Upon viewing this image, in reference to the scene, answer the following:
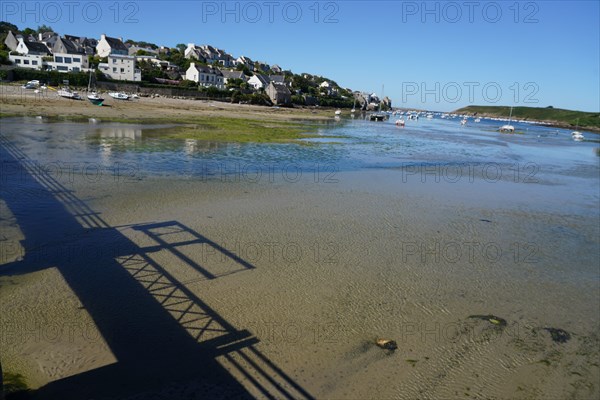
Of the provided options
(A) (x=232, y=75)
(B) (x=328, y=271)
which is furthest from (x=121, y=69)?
(B) (x=328, y=271)

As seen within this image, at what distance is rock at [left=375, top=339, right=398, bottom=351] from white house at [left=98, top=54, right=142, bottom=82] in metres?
A: 75.0

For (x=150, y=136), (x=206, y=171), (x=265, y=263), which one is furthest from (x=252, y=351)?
(x=150, y=136)

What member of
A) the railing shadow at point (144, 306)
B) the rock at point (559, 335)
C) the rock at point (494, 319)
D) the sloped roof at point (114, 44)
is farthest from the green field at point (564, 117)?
the railing shadow at point (144, 306)

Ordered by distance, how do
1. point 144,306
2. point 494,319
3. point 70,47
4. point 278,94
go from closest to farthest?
point 144,306
point 494,319
point 70,47
point 278,94

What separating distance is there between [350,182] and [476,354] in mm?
12895

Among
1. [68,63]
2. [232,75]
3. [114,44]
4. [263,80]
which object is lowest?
[68,63]

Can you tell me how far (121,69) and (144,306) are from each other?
244 ft

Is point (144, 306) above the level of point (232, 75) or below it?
below

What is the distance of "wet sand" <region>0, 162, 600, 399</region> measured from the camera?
18.5 ft

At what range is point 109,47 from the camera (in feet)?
274

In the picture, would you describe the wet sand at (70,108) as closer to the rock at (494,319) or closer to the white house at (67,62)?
the white house at (67,62)

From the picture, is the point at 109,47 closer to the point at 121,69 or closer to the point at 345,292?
the point at 121,69

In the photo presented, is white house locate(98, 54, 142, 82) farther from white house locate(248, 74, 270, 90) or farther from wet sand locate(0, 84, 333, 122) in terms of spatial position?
white house locate(248, 74, 270, 90)

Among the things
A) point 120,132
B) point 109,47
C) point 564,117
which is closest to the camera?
point 120,132
